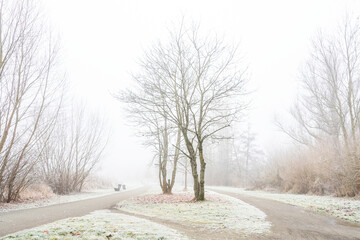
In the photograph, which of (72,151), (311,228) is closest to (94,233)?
(311,228)

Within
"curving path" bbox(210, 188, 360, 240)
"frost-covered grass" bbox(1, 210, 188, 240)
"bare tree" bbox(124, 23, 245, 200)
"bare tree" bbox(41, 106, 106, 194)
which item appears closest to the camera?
"frost-covered grass" bbox(1, 210, 188, 240)

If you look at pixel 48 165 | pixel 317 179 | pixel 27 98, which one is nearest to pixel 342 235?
pixel 317 179

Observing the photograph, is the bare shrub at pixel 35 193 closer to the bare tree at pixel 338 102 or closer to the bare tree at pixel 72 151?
the bare tree at pixel 72 151

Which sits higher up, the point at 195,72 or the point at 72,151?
the point at 195,72

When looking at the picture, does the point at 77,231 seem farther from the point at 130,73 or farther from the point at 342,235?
the point at 130,73

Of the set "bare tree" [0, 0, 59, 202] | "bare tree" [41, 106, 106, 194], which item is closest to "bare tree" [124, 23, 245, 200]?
"bare tree" [0, 0, 59, 202]

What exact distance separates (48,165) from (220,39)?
18725 mm

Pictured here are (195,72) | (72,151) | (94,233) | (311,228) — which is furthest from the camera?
(72,151)

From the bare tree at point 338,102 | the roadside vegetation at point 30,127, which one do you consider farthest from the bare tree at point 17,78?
the bare tree at point 338,102

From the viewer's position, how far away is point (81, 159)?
77.8 feet

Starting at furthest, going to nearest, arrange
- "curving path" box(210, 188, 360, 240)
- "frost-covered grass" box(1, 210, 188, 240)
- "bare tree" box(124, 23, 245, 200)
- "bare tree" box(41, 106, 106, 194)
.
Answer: "bare tree" box(41, 106, 106, 194)
"bare tree" box(124, 23, 245, 200)
"curving path" box(210, 188, 360, 240)
"frost-covered grass" box(1, 210, 188, 240)

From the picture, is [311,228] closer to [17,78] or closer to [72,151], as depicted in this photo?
[17,78]

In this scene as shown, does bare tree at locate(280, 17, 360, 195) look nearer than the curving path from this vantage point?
No

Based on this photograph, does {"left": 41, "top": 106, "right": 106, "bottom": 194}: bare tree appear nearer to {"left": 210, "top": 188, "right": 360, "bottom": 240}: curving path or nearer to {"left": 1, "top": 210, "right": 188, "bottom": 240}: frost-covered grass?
{"left": 1, "top": 210, "right": 188, "bottom": 240}: frost-covered grass
